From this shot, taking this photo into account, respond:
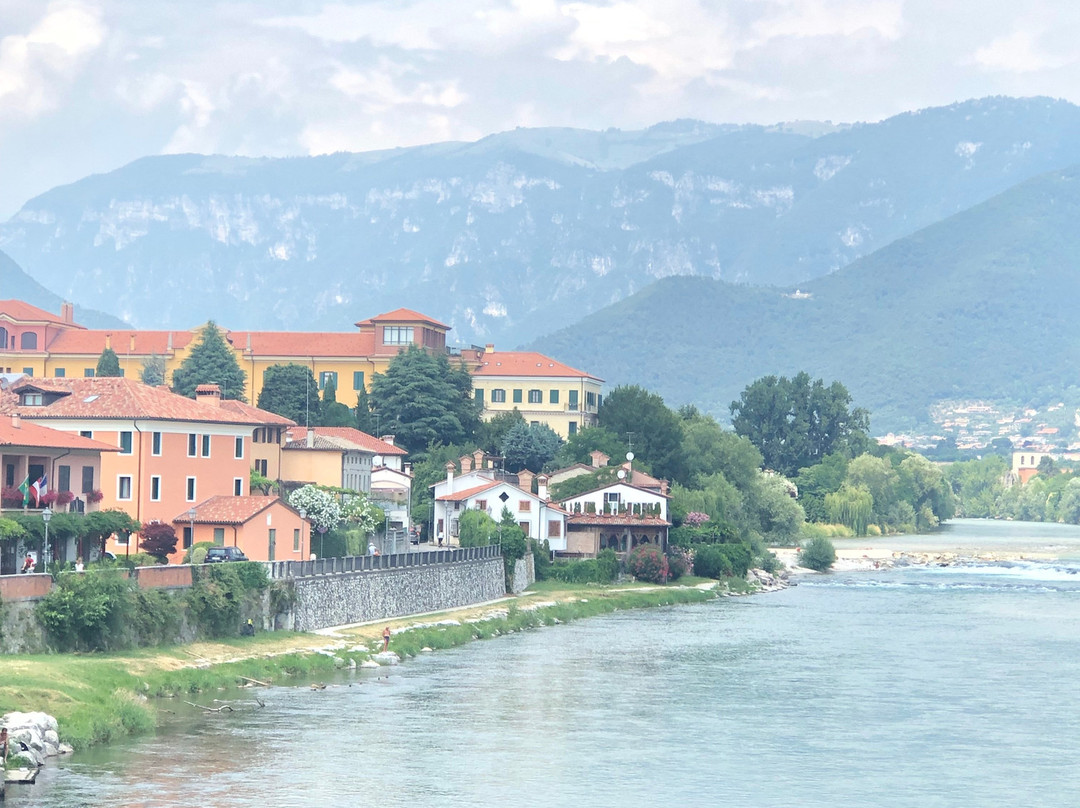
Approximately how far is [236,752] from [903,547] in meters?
125

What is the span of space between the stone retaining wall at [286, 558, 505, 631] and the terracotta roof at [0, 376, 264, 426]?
1248cm

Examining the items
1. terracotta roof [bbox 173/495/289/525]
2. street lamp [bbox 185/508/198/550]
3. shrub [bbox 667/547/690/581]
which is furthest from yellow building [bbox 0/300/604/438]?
street lamp [bbox 185/508/198/550]

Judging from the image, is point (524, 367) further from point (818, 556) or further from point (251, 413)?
point (251, 413)

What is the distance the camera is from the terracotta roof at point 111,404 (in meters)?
80.6

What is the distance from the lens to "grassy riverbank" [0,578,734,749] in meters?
48.4

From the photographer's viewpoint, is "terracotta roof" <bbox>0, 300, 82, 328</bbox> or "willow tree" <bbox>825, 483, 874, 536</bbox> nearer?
"terracotta roof" <bbox>0, 300, 82, 328</bbox>

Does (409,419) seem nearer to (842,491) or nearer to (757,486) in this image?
(757,486)

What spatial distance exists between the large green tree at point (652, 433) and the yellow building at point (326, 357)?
2120cm

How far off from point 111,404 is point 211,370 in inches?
2476

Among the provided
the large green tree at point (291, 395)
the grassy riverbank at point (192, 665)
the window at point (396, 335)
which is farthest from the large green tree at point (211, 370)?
the grassy riverbank at point (192, 665)

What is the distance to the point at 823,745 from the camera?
177 feet

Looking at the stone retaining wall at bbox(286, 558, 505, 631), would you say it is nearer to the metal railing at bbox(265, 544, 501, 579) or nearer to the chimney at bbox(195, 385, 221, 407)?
the metal railing at bbox(265, 544, 501, 579)

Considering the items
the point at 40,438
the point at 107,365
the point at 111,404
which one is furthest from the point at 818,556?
the point at 40,438

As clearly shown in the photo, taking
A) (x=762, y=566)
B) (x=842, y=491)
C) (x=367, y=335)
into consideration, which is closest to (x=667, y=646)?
(x=762, y=566)
